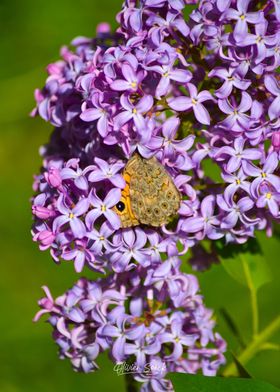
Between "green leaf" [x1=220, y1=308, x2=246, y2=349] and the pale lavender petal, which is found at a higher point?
the pale lavender petal

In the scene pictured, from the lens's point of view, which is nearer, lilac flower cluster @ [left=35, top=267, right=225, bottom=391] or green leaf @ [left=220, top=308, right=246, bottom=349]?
lilac flower cluster @ [left=35, top=267, right=225, bottom=391]

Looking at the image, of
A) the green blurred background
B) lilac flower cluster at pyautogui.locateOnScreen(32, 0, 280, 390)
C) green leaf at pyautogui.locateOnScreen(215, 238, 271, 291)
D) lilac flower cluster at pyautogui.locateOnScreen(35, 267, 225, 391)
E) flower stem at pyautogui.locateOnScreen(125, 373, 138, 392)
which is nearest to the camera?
lilac flower cluster at pyautogui.locateOnScreen(32, 0, 280, 390)

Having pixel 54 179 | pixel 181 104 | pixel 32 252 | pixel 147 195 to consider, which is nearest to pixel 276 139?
pixel 181 104

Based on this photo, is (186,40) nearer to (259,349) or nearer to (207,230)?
(207,230)

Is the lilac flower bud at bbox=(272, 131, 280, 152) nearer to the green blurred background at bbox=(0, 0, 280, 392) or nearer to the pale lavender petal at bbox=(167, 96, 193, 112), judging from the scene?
the pale lavender petal at bbox=(167, 96, 193, 112)

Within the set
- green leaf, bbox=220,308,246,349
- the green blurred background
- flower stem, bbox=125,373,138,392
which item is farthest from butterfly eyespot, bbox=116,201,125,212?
the green blurred background

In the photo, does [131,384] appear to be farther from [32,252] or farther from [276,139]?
[32,252]

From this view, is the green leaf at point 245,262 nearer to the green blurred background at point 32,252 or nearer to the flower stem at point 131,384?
the flower stem at point 131,384
